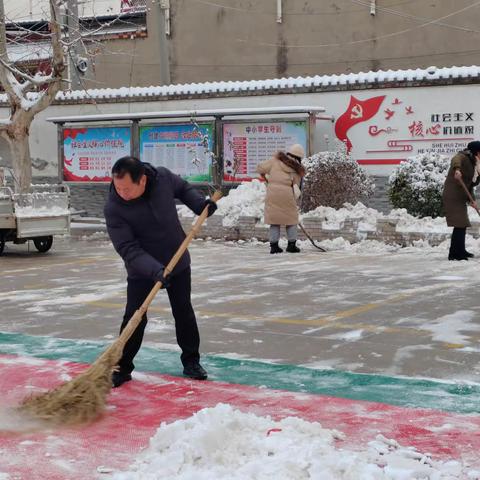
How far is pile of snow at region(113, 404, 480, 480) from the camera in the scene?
3.82 metres

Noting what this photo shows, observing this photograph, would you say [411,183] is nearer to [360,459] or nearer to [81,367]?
[81,367]

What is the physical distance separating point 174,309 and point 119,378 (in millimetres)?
589

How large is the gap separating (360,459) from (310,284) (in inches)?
233

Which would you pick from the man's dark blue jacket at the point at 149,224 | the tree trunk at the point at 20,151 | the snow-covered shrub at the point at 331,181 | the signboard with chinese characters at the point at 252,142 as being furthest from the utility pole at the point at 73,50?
the man's dark blue jacket at the point at 149,224

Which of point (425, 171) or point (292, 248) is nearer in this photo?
point (292, 248)

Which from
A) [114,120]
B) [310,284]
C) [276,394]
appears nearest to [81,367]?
[276,394]

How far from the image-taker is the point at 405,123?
16.1 m

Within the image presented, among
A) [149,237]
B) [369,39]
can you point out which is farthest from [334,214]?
[369,39]

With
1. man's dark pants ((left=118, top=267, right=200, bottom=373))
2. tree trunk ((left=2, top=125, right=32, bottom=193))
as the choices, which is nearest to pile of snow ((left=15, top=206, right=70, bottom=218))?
tree trunk ((left=2, top=125, right=32, bottom=193))

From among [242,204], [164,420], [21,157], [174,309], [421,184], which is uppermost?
[21,157]

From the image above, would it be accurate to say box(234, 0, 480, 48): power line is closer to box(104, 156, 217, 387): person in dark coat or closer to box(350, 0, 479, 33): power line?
box(350, 0, 479, 33): power line

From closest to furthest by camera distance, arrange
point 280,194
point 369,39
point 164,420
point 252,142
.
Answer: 1. point 164,420
2. point 280,194
3. point 252,142
4. point 369,39

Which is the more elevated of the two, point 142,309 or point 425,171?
point 425,171

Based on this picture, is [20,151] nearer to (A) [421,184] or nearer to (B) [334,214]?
(B) [334,214]
